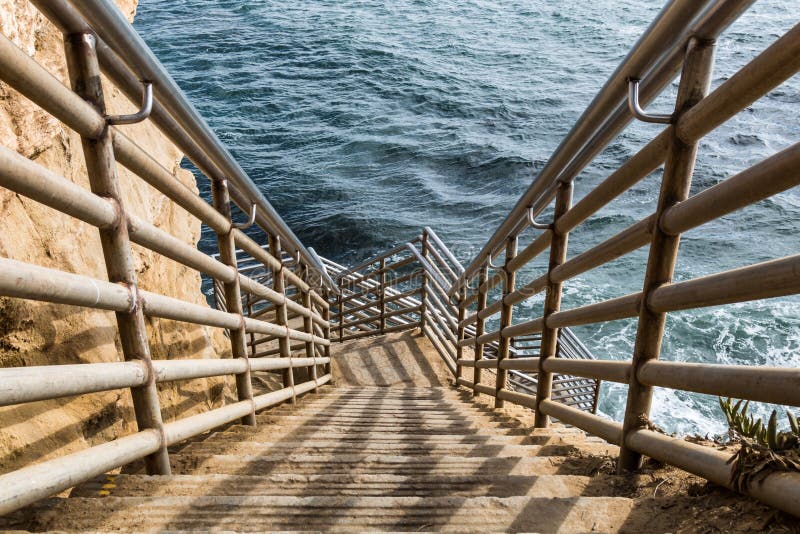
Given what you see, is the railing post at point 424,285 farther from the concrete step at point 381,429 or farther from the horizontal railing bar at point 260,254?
the concrete step at point 381,429

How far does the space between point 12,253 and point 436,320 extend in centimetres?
537

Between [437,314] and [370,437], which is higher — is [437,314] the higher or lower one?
the higher one

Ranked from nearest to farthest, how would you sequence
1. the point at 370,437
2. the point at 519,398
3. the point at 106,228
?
the point at 106,228, the point at 370,437, the point at 519,398

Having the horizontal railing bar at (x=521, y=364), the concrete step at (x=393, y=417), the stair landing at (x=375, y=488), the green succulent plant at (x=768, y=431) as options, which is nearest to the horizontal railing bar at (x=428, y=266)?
the concrete step at (x=393, y=417)

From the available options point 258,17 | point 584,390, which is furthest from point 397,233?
point 258,17

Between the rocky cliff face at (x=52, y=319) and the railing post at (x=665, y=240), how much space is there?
1836 millimetres

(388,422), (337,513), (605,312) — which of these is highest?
(605,312)

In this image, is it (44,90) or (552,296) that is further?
(552,296)

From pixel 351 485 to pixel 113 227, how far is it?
1.06 m

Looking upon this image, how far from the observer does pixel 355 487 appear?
1.89 m

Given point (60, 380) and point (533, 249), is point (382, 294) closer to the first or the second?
point (533, 249)

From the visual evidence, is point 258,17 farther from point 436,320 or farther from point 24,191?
point 24,191

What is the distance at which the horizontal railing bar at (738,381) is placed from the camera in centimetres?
113

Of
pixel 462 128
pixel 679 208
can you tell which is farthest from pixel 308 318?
pixel 462 128
